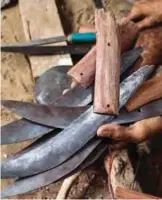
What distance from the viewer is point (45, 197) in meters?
1.55

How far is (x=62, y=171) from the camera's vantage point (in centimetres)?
140

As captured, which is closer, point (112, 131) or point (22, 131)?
point (112, 131)

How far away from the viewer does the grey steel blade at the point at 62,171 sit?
55.1 inches

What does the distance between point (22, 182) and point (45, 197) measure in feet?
0.46

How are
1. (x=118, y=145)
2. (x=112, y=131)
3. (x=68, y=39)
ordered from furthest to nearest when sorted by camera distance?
(x=68, y=39) → (x=118, y=145) → (x=112, y=131)

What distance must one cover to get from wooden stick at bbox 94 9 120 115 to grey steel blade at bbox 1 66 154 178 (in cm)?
7

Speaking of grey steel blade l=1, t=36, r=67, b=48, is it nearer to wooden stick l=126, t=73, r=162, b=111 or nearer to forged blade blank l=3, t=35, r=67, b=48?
forged blade blank l=3, t=35, r=67, b=48

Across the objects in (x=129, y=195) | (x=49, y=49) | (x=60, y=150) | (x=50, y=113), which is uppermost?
(x=49, y=49)

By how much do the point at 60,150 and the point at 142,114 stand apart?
26 centimetres

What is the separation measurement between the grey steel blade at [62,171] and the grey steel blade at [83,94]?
14 centimetres

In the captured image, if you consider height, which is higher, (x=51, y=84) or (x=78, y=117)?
(x=51, y=84)

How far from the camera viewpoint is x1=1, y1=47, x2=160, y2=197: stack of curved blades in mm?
1379

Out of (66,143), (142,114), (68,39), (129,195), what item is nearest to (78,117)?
(66,143)

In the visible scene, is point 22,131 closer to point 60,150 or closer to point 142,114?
point 60,150
